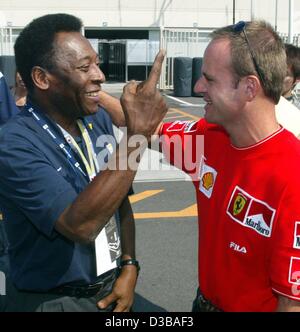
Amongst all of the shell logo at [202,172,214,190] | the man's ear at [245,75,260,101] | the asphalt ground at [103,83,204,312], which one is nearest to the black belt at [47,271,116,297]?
the shell logo at [202,172,214,190]

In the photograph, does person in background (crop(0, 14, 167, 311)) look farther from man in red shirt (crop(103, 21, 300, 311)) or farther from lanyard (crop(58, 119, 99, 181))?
man in red shirt (crop(103, 21, 300, 311))

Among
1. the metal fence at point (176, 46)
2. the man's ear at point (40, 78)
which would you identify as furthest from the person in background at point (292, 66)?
the metal fence at point (176, 46)

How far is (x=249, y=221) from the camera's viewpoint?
181 centimetres

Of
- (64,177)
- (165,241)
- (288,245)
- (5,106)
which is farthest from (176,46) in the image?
(288,245)

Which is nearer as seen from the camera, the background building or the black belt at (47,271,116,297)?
the black belt at (47,271,116,297)

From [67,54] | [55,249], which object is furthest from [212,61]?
[55,249]

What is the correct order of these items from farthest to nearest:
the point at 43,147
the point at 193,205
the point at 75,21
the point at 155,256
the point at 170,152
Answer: the point at 193,205
the point at 155,256
the point at 170,152
the point at 75,21
the point at 43,147

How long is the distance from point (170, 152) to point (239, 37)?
855mm

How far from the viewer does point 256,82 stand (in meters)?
1.87

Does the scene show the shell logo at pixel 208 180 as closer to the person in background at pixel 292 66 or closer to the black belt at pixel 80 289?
the black belt at pixel 80 289

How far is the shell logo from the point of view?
2.11 meters

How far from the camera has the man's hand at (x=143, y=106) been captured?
173 centimetres

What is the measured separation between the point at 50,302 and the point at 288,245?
0.96 metres

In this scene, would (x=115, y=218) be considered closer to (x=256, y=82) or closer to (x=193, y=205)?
(x=256, y=82)
